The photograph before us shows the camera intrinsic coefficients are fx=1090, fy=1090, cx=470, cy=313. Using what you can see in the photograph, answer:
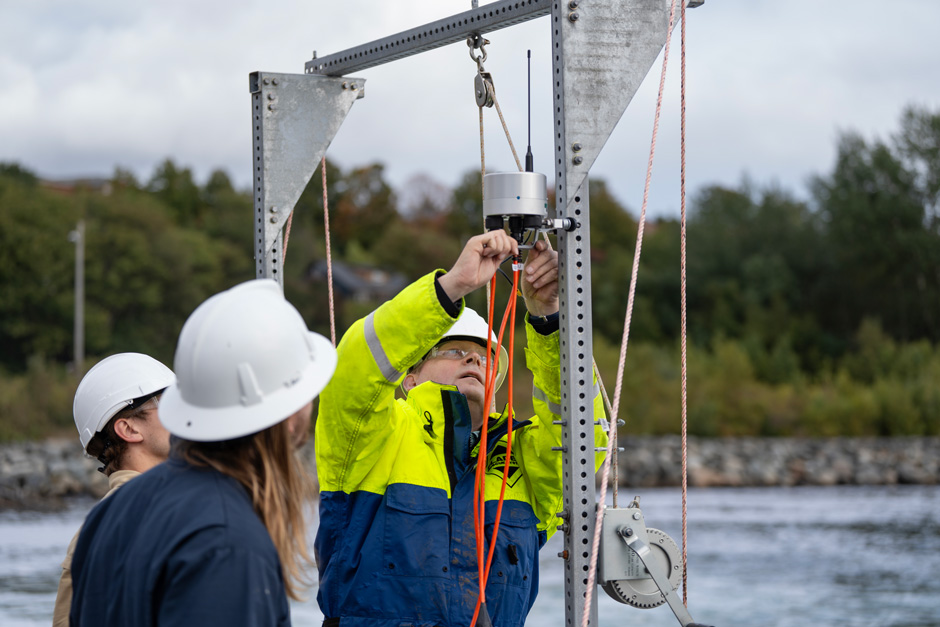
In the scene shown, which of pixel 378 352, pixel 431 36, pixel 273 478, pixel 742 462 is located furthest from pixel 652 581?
pixel 742 462

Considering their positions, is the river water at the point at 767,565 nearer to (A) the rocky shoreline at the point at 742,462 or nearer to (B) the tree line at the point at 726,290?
(A) the rocky shoreline at the point at 742,462

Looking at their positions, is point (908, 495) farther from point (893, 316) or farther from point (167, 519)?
point (167, 519)

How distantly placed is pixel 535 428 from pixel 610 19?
1311 mm

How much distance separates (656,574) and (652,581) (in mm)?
76

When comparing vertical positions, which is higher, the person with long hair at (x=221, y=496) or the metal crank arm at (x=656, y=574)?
the person with long hair at (x=221, y=496)

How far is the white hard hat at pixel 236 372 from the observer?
2.04m

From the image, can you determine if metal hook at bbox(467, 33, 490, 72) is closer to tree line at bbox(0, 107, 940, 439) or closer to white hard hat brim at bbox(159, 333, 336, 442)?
white hard hat brim at bbox(159, 333, 336, 442)

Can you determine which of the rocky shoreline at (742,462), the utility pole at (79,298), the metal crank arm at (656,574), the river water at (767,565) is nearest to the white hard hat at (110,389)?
the metal crank arm at (656,574)

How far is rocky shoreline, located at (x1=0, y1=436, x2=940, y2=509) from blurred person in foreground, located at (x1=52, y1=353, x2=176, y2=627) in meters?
24.4

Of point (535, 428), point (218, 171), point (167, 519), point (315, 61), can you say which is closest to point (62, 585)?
point (167, 519)

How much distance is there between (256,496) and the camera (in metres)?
2.01

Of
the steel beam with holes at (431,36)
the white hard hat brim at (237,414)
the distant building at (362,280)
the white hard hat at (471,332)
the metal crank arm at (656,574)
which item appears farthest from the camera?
the distant building at (362,280)

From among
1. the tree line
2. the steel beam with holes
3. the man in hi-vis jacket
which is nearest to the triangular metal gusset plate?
the steel beam with holes

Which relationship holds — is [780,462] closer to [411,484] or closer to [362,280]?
[362,280]
